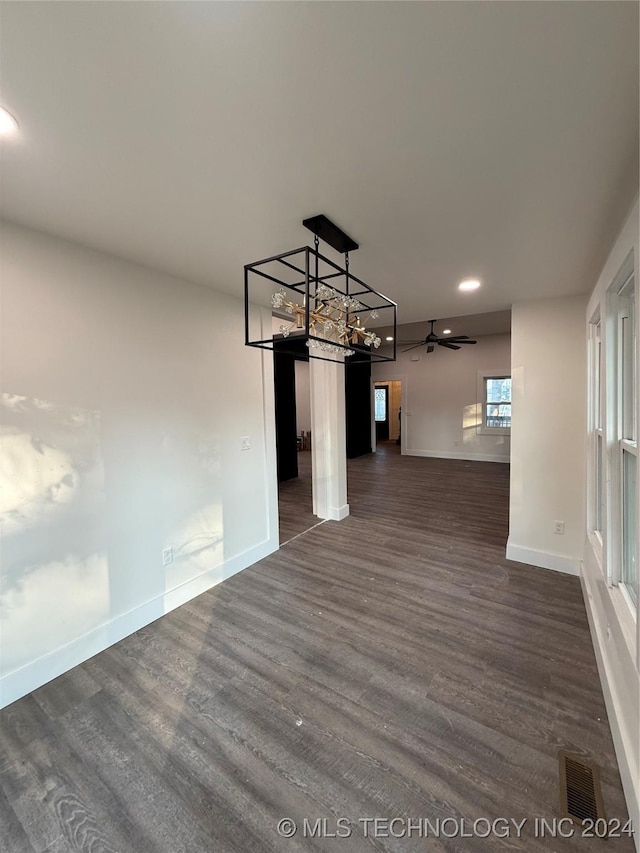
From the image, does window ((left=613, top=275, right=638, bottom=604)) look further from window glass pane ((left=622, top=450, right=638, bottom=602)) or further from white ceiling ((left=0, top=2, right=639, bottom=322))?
white ceiling ((left=0, top=2, right=639, bottom=322))

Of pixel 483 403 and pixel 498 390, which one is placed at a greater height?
pixel 498 390

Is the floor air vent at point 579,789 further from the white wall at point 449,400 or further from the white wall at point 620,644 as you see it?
the white wall at point 449,400

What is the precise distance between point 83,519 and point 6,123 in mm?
1859

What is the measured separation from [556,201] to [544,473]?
2386 millimetres

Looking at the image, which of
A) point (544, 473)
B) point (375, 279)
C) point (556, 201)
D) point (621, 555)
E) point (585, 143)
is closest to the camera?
point (585, 143)

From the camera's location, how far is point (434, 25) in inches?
32.7

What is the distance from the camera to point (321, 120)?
3.65 ft

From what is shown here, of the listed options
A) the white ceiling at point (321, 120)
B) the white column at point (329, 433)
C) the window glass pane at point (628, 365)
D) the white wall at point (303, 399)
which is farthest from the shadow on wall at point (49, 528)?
the white wall at point (303, 399)

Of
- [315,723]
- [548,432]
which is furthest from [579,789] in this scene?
[548,432]

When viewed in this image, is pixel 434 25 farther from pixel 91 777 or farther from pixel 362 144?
pixel 91 777

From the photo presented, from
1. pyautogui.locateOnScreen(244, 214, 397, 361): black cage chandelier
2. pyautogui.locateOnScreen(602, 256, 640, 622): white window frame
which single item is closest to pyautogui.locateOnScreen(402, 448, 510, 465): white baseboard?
pyautogui.locateOnScreen(602, 256, 640, 622): white window frame

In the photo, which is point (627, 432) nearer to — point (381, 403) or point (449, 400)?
point (449, 400)

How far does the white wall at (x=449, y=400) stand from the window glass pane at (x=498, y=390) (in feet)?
0.78

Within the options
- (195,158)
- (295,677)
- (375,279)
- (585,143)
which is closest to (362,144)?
(195,158)
